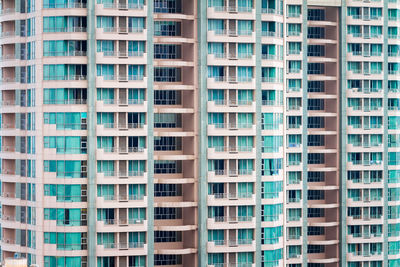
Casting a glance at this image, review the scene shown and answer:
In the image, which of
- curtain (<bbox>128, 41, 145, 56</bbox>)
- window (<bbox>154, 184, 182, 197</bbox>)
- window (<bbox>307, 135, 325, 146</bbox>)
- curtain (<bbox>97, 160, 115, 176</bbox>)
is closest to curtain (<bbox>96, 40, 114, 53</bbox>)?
curtain (<bbox>128, 41, 145, 56</bbox>)

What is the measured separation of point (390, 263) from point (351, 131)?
16.7 metres

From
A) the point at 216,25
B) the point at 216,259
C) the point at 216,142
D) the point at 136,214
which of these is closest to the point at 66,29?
the point at 216,25

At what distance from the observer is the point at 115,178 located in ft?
345

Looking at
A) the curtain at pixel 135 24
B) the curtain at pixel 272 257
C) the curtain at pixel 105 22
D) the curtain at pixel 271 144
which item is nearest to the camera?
the curtain at pixel 105 22

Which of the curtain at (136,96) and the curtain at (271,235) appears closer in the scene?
the curtain at (136,96)

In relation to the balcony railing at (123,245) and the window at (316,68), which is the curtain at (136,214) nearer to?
the balcony railing at (123,245)

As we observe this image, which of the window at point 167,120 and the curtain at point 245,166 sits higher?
the window at point 167,120

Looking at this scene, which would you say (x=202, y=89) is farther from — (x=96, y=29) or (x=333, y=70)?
(x=333, y=70)

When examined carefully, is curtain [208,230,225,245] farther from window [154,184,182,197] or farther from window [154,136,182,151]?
window [154,136,182,151]

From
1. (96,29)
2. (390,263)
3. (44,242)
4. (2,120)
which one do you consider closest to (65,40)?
(96,29)

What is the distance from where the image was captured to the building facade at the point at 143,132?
105 m

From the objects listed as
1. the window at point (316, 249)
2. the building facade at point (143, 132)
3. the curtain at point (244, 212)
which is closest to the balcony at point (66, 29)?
the building facade at point (143, 132)

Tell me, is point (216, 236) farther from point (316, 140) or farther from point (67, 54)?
point (316, 140)

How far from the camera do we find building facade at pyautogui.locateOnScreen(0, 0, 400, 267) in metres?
105
